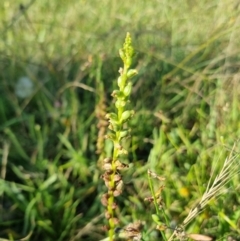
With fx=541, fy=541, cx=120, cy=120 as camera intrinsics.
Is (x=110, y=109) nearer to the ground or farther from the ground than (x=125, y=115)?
nearer to the ground

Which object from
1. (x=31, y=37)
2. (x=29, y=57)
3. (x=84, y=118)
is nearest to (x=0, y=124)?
(x=84, y=118)

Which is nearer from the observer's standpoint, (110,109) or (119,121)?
(119,121)

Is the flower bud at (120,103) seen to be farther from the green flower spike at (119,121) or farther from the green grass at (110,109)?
the green grass at (110,109)

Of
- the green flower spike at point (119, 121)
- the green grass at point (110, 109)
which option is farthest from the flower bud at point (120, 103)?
the green grass at point (110, 109)

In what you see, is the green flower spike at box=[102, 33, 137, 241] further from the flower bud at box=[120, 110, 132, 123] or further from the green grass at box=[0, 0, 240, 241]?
the green grass at box=[0, 0, 240, 241]

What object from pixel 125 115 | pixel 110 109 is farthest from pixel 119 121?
pixel 110 109

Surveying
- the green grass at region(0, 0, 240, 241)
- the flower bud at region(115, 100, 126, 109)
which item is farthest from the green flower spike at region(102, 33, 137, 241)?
the green grass at region(0, 0, 240, 241)

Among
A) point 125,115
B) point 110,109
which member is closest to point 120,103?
point 125,115

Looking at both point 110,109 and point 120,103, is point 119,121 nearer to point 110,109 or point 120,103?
point 120,103

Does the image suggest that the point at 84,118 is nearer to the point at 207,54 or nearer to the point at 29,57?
the point at 29,57
